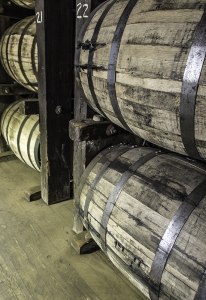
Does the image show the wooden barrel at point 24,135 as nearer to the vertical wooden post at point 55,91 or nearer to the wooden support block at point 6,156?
the vertical wooden post at point 55,91

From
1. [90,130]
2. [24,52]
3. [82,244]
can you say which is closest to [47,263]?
[82,244]

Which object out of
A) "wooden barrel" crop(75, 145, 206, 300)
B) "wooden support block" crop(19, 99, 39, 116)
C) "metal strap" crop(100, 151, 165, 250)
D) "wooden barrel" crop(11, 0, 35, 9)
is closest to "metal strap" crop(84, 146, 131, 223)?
"wooden barrel" crop(75, 145, 206, 300)

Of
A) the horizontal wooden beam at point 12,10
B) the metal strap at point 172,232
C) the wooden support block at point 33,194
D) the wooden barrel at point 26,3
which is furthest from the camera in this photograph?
the horizontal wooden beam at point 12,10

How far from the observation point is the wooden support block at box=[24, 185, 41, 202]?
3291 millimetres

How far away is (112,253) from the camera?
1.58 meters

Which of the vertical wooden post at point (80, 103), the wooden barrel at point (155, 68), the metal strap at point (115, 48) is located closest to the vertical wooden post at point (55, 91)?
the vertical wooden post at point (80, 103)

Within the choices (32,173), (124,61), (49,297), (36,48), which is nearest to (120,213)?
(124,61)

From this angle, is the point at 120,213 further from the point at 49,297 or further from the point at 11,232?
the point at 11,232

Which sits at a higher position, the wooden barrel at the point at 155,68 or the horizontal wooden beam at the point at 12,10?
the horizontal wooden beam at the point at 12,10

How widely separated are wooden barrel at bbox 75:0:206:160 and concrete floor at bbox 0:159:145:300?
1.50 m

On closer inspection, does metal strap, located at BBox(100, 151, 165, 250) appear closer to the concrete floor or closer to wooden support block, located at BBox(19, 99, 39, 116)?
the concrete floor

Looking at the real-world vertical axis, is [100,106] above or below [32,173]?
above

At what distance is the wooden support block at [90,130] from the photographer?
2.02 m

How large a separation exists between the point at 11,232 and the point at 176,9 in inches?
104
